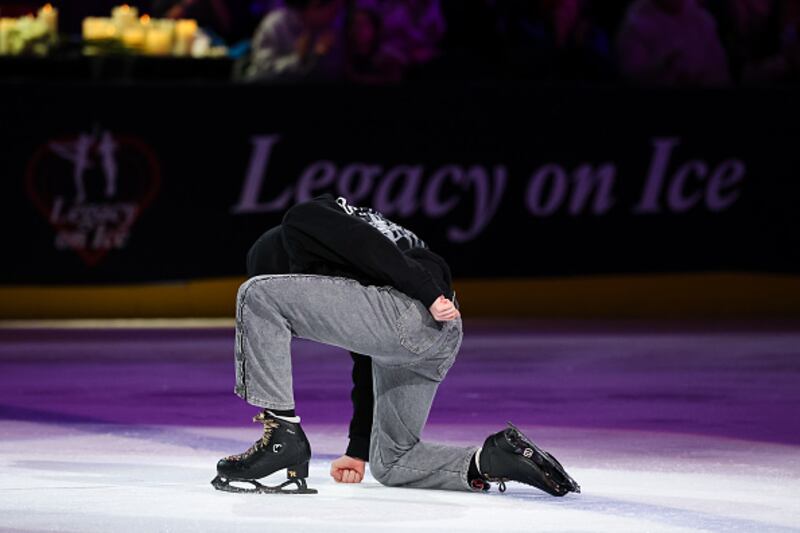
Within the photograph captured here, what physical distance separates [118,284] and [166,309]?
362mm

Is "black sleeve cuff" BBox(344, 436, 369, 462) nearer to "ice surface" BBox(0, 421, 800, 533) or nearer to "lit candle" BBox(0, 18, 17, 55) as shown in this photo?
"ice surface" BBox(0, 421, 800, 533)

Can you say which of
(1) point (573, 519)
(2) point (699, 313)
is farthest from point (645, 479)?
(2) point (699, 313)

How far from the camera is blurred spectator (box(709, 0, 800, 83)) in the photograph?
497 inches

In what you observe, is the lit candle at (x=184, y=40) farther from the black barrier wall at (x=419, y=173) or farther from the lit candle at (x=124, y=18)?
the black barrier wall at (x=419, y=173)

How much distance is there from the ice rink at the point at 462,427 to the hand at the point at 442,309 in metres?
0.58

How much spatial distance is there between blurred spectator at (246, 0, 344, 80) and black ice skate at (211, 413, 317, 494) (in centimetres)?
680

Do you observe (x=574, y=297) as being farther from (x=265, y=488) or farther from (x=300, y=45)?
(x=265, y=488)

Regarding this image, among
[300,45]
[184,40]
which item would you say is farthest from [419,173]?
[184,40]

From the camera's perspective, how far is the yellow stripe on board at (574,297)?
12.2 m

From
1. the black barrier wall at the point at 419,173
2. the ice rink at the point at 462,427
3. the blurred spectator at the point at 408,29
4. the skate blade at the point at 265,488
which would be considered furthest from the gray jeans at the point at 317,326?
the blurred spectator at the point at 408,29

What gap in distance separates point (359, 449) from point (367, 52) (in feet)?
21.6

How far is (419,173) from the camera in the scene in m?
12.2

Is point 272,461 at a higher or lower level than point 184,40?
higher

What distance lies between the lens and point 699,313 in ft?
41.0
